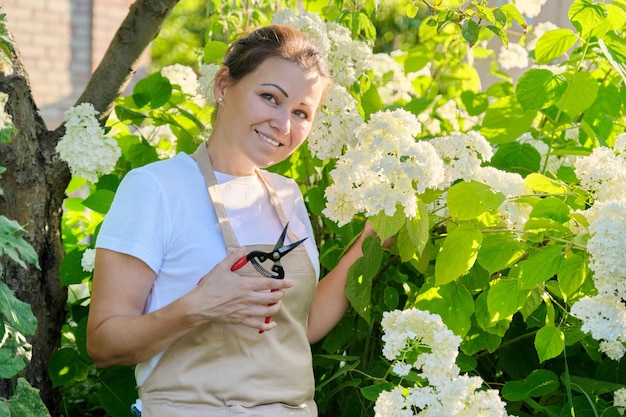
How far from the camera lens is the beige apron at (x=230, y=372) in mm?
1736

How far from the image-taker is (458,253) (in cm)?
Answer: 179

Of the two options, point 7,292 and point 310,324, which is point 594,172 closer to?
point 310,324

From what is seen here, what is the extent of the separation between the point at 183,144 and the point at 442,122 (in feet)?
2.80

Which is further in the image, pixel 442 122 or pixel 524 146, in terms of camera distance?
pixel 442 122

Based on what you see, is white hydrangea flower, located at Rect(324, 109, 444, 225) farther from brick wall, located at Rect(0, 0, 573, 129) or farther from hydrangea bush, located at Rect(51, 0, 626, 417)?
brick wall, located at Rect(0, 0, 573, 129)

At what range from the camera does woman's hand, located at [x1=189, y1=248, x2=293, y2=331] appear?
159 centimetres

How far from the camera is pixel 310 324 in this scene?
2059 mm

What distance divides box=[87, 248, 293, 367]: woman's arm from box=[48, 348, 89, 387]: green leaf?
1.89ft

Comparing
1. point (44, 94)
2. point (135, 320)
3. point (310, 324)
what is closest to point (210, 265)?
point (135, 320)

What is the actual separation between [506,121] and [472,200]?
0.68m

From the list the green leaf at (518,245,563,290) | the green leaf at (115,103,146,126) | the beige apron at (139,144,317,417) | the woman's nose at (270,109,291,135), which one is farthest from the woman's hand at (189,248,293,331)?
the green leaf at (115,103,146,126)

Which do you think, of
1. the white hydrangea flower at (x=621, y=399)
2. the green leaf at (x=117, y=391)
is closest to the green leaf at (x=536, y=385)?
the white hydrangea flower at (x=621, y=399)

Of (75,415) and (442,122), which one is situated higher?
(442,122)

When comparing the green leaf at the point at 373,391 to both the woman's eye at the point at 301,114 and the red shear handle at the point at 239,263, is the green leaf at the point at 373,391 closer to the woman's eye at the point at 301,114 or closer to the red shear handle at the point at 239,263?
the red shear handle at the point at 239,263
